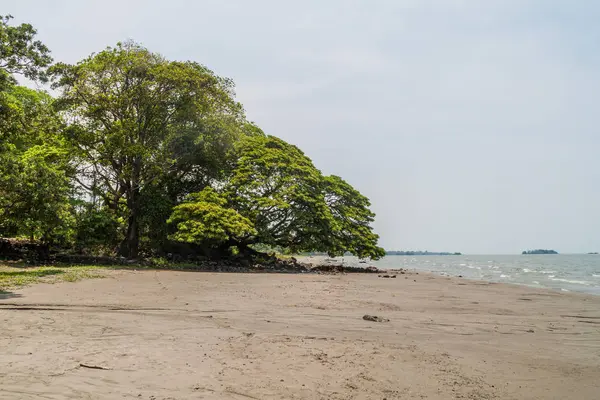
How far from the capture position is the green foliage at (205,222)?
26.3 metres

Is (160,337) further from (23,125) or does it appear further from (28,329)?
(23,125)

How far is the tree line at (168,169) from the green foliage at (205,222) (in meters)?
0.07

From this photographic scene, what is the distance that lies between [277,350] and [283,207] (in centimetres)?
2275

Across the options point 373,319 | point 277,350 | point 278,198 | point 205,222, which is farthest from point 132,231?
point 277,350

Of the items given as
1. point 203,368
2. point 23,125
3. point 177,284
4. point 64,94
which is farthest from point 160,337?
point 64,94

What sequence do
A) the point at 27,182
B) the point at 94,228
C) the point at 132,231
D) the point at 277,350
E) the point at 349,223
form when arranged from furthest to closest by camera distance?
the point at 349,223
the point at 132,231
the point at 94,228
the point at 27,182
the point at 277,350

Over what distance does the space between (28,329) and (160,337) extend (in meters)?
2.13

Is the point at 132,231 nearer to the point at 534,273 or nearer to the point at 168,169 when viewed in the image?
the point at 168,169

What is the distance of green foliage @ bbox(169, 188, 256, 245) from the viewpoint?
2633cm

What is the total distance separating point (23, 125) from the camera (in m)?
16.6

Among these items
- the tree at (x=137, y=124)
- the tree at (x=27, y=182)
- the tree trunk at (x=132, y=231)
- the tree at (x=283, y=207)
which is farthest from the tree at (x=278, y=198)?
the tree at (x=27, y=182)

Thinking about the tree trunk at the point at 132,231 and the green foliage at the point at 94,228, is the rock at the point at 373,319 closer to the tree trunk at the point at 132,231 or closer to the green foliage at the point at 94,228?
the green foliage at the point at 94,228

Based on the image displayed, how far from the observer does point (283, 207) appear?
2922 centimetres

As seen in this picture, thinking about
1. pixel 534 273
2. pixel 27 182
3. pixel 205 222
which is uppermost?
pixel 27 182
